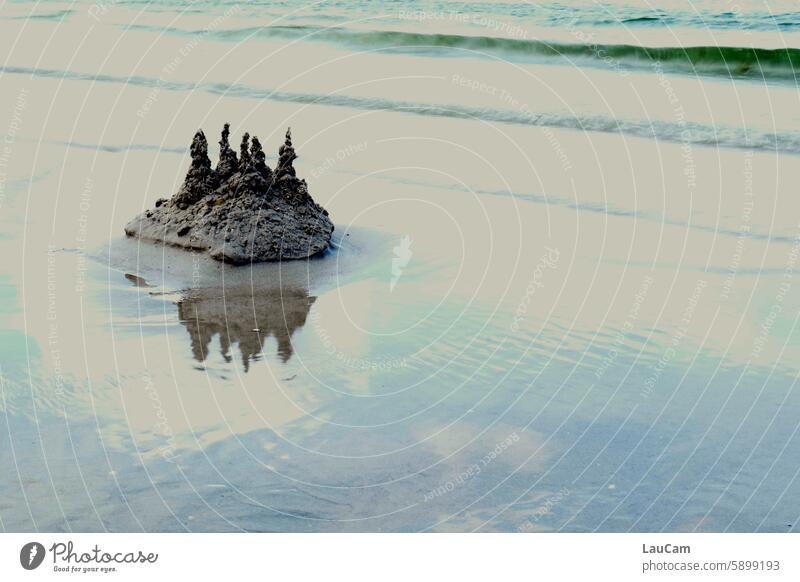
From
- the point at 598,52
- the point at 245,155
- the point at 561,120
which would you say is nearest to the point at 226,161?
the point at 245,155

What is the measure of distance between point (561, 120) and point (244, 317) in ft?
25.7

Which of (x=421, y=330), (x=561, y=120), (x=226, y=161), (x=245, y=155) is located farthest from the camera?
(x=561, y=120)

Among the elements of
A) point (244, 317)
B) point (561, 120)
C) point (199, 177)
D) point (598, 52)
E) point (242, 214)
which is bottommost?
point (244, 317)

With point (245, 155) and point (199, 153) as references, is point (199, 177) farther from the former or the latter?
point (245, 155)

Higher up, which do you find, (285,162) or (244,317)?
(285,162)

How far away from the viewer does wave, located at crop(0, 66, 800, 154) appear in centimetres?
1254

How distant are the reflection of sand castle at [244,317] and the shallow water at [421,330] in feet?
0.08

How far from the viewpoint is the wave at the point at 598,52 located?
58.2 feet

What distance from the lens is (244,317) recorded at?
670cm

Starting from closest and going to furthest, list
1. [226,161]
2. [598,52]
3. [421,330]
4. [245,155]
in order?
[421,330]
[245,155]
[226,161]
[598,52]

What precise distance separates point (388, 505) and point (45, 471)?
153 cm

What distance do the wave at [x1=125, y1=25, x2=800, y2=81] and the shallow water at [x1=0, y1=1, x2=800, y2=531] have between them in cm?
370

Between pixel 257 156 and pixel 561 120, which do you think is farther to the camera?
pixel 561 120

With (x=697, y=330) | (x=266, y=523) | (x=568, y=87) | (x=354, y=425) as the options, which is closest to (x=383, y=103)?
(x=568, y=87)
